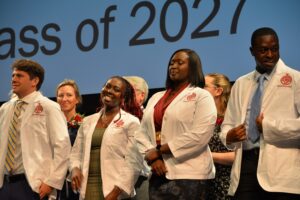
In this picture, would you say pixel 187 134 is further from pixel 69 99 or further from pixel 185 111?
pixel 69 99

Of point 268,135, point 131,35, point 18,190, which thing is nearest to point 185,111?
point 268,135

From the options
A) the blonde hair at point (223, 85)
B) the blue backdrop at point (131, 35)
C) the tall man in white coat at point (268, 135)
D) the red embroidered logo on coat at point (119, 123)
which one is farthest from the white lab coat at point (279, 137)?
the blue backdrop at point (131, 35)

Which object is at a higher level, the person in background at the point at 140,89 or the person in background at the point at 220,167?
the person in background at the point at 140,89

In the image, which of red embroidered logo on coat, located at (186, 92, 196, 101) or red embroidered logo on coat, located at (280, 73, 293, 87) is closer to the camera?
red embroidered logo on coat, located at (280, 73, 293, 87)

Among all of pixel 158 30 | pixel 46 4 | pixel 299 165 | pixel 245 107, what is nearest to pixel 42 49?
pixel 46 4

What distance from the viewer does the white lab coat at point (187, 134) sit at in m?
3.52

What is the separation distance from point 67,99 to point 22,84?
3.69 ft

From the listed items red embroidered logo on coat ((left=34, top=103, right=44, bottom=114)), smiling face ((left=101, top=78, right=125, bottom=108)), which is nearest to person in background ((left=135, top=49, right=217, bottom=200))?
smiling face ((left=101, top=78, right=125, bottom=108))

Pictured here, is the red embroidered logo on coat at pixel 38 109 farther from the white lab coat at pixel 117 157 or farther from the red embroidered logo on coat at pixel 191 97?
the red embroidered logo on coat at pixel 191 97

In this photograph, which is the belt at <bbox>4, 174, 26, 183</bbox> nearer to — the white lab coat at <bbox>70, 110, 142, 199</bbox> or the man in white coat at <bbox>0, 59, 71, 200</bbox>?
the man in white coat at <bbox>0, 59, 71, 200</bbox>

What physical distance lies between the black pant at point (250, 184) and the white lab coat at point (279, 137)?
0.10 ft

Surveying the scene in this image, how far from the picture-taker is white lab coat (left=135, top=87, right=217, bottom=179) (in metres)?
3.52

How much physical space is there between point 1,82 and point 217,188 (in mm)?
3702

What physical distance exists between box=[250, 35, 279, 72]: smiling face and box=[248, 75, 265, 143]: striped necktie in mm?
95
